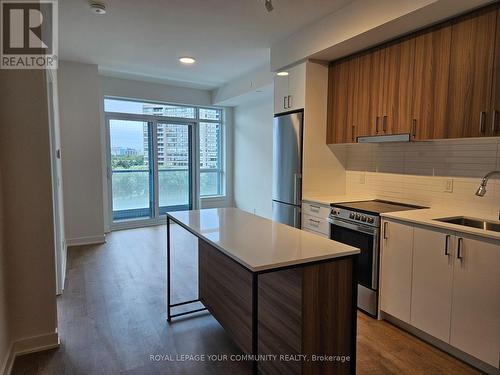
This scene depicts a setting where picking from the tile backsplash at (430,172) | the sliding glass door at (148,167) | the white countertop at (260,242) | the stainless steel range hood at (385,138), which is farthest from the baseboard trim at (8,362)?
the sliding glass door at (148,167)

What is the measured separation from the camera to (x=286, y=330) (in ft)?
5.76

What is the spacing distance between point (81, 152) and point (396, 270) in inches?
173

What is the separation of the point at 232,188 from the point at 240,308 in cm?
505

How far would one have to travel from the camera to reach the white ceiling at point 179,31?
286 cm

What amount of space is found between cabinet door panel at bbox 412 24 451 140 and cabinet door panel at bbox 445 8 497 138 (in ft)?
0.15

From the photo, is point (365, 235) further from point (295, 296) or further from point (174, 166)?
point (174, 166)

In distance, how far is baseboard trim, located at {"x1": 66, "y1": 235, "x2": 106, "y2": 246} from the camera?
478cm

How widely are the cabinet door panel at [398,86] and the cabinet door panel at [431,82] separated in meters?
0.05

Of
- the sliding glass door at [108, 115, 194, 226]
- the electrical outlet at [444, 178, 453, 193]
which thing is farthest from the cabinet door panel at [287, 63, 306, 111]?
A: the sliding glass door at [108, 115, 194, 226]

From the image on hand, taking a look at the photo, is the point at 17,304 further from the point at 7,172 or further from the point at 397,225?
the point at 397,225

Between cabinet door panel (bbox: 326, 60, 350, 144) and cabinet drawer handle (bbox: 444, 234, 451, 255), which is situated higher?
cabinet door panel (bbox: 326, 60, 350, 144)

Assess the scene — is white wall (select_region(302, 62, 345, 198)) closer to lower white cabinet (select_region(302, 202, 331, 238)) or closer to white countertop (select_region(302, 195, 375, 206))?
white countertop (select_region(302, 195, 375, 206))

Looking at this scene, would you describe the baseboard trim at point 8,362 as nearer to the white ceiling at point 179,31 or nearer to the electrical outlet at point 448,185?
the white ceiling at point 179,31

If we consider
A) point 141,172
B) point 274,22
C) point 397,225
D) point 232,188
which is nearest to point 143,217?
point 141,172
